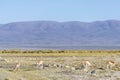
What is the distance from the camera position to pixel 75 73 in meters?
33.5

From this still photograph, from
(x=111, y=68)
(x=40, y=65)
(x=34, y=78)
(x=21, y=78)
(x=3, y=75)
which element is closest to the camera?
(x=3, y=75)

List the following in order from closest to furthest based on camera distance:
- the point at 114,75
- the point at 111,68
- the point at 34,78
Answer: the point at 34,78, the point at 114,75, the point at 111,68

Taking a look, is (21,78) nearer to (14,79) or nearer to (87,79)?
(14,79)

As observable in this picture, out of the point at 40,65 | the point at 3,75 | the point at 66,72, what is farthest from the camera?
the point at 40,65

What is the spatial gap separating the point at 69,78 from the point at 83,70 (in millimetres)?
6149

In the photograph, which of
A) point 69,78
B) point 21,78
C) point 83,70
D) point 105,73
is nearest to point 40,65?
point 83,70

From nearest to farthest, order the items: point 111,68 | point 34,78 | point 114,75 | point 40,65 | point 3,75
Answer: point 3,75
point 34,78
point 114,75
point 111,68
point 40,65

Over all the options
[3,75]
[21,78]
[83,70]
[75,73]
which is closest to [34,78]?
[21,78]

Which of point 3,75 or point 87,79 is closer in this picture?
point 3,75

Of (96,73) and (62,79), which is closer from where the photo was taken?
(62,79)

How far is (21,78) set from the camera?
26016 millimetres

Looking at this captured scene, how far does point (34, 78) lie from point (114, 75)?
658 cm

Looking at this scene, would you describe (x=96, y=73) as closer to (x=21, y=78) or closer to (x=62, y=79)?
(x=62, y=79)

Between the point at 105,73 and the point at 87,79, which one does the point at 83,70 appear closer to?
the point at 105,73
